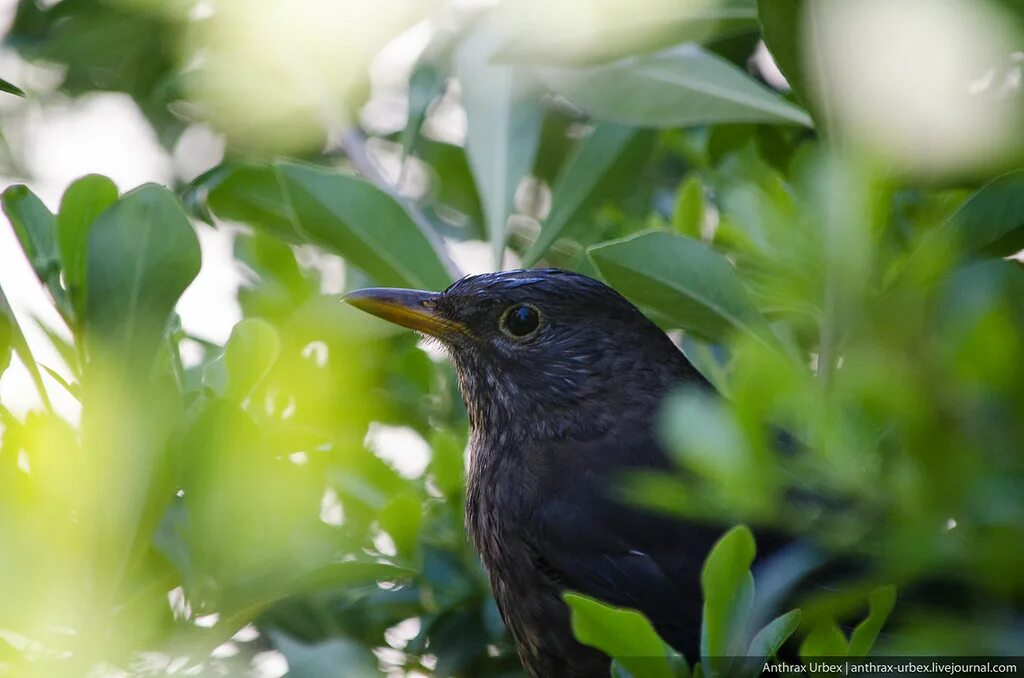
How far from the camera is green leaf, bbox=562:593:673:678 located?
1217mm

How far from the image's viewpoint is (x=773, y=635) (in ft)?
4.08

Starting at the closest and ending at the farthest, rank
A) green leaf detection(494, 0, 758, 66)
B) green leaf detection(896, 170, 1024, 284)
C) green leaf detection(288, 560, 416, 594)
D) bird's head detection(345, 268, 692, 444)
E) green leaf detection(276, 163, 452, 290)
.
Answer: green leaf detection(896, 170, 1024, 284)
green leaf detection(288, 560, 416, 594)
green leaf detection(494, 0, 758, 66)
green leaf detection(276, 163, 452, 290)
bird's head detection(345, 268, 692, 444)

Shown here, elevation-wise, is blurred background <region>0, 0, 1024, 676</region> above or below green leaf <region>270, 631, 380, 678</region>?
above

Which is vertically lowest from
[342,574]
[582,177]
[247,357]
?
[342,574]

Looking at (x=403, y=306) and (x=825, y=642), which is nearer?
(x=825, y=642)

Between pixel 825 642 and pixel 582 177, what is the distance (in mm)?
Answer: 1522

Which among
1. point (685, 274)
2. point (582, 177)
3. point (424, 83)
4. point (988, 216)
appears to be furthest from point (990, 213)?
point (424, 83)

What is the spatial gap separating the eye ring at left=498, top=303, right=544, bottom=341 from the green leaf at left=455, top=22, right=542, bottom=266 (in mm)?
530

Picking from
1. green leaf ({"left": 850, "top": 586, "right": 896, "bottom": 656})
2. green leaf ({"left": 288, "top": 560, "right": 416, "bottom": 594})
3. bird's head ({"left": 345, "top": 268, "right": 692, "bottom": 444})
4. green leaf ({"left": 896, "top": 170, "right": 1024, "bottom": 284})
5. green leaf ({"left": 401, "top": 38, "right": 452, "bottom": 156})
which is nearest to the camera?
green leaf ({"left": 850, "top": 586, "right": 896, "bottom": 656})

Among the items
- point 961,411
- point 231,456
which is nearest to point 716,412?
point 961,411

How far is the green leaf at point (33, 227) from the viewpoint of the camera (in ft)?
5.53

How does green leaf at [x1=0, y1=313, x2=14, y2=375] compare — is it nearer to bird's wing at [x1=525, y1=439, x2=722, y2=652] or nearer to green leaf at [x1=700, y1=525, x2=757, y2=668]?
green leaf at [x1=700, y1=525, x2=757, y2=668]

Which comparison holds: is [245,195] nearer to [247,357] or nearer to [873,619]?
[247,357]

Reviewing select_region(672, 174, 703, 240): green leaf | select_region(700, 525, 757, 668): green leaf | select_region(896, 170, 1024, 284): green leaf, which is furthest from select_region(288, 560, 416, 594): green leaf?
select_region(672, 174, 703, 240): green leaf
